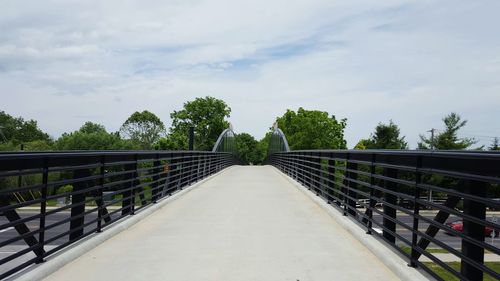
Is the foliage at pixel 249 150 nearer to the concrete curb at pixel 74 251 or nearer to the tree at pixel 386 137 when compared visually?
the tree at pixel 386 137

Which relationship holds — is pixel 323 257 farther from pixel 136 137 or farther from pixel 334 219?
pixel 136 137

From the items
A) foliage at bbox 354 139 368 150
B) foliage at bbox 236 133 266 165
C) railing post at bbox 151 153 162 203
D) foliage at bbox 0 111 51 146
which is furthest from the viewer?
foliage at bbox 236 133 266 165

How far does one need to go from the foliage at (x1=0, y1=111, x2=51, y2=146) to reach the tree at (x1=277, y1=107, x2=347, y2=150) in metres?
63.8

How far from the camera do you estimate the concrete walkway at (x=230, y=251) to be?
5.07 metres

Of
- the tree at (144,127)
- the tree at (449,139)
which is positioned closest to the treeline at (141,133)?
the tree at (144,127)

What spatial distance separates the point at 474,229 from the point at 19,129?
4951 inches

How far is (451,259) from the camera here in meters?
20.5

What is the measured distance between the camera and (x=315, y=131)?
72875 mm

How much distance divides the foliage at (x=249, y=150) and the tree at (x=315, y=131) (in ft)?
148

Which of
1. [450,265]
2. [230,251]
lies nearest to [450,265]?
[450,265]

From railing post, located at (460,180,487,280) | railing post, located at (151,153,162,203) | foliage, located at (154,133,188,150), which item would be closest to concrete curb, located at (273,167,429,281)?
railing post, located at (460,180,487,280)

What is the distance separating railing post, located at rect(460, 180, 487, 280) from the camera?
3.78m

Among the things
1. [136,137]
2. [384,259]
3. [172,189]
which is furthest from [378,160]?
[136,137]

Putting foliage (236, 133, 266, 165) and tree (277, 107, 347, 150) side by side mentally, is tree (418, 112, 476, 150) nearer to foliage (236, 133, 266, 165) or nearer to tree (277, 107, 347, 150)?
tree (277, 107, 347, 150)
